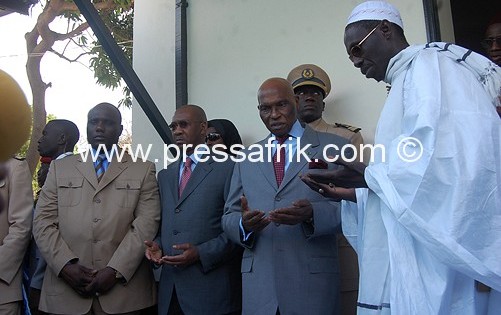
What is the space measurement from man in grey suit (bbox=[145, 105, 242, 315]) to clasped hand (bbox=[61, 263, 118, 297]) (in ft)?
0.90

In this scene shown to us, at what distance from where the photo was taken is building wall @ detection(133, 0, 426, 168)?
13.9 feet

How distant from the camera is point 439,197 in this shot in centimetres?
190

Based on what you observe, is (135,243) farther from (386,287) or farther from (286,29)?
(286,29)

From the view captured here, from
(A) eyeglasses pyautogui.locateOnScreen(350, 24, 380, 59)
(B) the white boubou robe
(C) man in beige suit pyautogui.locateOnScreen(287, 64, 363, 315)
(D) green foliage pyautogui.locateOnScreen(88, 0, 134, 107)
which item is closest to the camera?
(B) the white boubou robe

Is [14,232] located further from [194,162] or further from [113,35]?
[113,35]

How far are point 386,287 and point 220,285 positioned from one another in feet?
4.57

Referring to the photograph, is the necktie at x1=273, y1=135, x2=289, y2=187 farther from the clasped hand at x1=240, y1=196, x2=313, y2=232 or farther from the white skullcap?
the white skullcap

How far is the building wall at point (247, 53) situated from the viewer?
424 centimetres

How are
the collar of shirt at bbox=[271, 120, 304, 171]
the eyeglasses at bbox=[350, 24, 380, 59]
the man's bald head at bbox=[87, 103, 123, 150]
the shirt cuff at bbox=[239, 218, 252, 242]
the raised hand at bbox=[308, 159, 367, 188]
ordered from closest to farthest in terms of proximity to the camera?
the raised hand at bbox=[308, 159, 367, 188]
the eyeglasses at bbox=[350, 24, 380, 59]
the shirt cuff at bbox=[239, 218, 252, 242]
the collar of shirt at bbox=[271, 120, 304, 171]
the man's bald head at bbox=[87, 103, 123, 150]

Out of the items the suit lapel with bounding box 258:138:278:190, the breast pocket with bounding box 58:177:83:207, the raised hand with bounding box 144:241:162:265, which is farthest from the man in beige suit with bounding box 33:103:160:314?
the suit lapel with bounding box 258:138:278:190

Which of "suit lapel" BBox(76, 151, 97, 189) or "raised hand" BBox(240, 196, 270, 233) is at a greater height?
"suit lapel" BBox(76, 151, 97, 189)

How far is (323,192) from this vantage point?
2395 millimetres

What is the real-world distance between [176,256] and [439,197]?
5.63ft

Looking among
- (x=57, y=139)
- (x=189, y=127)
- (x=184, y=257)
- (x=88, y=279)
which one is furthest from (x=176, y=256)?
(x=57, y=139)
